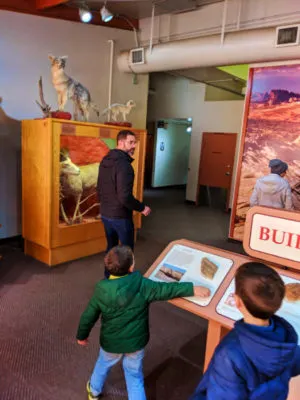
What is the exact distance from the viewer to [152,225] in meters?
5.96

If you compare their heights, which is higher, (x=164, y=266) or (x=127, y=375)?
(x=164, y=266)

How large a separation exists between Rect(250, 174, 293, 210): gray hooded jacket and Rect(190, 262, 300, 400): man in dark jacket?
2.84m

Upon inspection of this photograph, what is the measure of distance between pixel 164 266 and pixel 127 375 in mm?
602

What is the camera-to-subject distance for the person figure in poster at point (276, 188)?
371 centimetres

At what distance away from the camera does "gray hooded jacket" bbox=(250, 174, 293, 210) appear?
146 inches

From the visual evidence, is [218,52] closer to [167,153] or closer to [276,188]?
[276,188]

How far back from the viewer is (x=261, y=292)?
3.27 ft

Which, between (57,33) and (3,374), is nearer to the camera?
(3,374)

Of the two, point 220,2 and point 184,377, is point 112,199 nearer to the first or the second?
point 184,377

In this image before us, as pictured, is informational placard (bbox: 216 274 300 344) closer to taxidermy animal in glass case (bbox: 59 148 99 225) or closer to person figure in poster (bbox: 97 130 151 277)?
person figure in poster (bbox: 97 130 151 277)

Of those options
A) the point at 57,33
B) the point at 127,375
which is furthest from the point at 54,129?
the point at 127,375

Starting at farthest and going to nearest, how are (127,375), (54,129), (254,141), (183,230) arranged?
(183,230) → (254,141) → (54,129) → (127,375)

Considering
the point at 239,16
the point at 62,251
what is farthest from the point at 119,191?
the point at 239,16

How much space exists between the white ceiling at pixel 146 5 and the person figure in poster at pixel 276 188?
263cm
